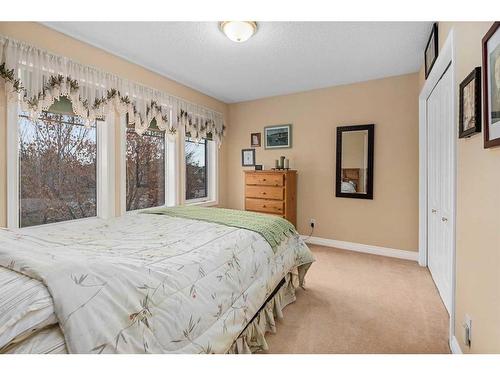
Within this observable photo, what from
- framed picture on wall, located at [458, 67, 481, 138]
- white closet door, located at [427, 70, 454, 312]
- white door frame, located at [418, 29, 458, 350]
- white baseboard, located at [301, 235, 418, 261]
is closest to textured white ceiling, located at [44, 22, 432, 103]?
white door frame, located at [418, 29, 458, 350]

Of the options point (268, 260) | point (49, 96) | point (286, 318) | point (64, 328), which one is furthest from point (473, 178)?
point (49, 96)

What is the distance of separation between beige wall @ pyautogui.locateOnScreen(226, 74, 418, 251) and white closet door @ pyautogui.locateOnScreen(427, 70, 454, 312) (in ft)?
1.43

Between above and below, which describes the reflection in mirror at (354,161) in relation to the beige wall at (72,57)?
below

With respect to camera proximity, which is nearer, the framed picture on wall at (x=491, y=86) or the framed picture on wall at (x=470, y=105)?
the framed picture on wall at (x=491, y=86)

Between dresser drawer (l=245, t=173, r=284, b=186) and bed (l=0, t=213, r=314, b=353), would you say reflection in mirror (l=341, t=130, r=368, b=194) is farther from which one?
bed (l=0, t=213, r=314, b=353)

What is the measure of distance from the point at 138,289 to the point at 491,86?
1688 mm

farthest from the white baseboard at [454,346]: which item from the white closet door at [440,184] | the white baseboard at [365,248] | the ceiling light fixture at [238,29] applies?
the ceiling light fixture at [238,29]

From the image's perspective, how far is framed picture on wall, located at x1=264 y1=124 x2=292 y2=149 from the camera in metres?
4.23

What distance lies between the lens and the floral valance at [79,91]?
2.07 m

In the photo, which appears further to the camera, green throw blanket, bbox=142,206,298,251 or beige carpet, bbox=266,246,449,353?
green throw blanket, bbox=142,206,298,251

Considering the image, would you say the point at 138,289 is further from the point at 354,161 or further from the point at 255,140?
the point at 255,140

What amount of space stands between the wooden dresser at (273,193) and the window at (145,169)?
1.35 meters

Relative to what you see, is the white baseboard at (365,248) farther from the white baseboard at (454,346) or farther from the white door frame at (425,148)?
the white baseboard at (454,346)

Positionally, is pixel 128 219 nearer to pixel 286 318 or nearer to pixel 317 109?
pixel 286 318
